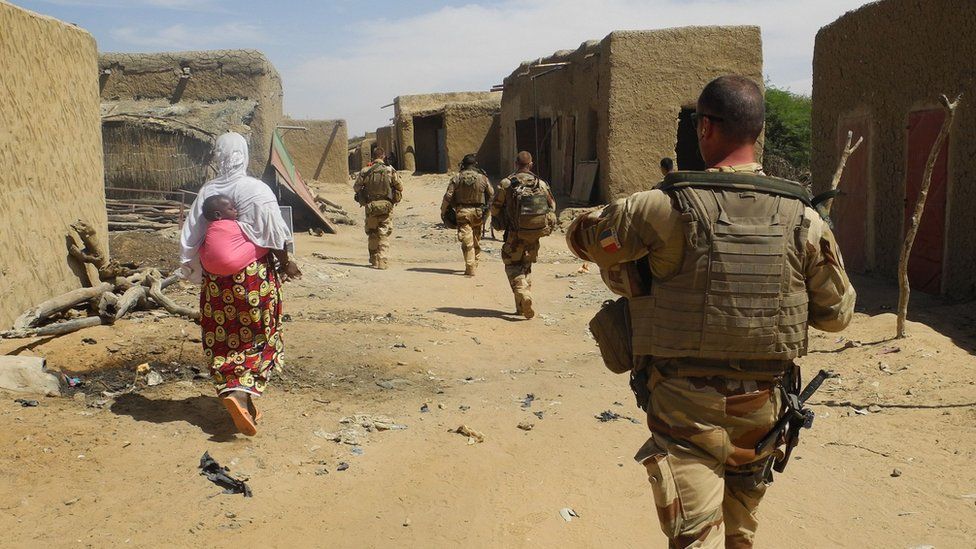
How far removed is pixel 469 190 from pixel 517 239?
9.02ft

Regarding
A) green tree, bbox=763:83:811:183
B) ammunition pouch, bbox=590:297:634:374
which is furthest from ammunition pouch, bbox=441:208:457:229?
green tree, bbox=763:83:811:183

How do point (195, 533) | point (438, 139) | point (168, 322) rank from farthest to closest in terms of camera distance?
point (438, 139)
point (168, 322)
point (195, 533)

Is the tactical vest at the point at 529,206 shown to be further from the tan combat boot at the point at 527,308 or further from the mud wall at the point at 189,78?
the mud wall at the point at 189,78

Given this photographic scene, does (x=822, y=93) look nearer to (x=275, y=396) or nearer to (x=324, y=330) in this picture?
(x=324, y=330)

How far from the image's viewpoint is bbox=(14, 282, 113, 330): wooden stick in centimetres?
579

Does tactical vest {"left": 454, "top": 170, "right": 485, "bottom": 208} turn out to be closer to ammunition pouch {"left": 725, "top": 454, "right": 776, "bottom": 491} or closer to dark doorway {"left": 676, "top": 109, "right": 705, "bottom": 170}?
dark doorway {"left": 676, "top": 109, "right": 705, "bottom": 170}

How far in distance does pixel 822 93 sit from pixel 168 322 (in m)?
8.21

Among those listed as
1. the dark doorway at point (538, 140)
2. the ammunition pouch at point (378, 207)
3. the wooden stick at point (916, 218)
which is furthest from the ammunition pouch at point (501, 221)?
the dark doorway at point (538, 140)

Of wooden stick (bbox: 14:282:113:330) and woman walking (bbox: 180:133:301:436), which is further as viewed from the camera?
wooden stick (bbox: 14:282:113:330)

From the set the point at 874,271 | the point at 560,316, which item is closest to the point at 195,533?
the point at 560,316

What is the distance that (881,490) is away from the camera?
4305 mm

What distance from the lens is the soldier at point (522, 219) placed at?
8102 millimetres

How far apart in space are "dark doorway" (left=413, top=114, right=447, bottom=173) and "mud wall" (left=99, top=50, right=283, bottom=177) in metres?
14.8

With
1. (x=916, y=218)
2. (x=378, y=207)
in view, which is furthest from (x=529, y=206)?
(x=378, y=207)
